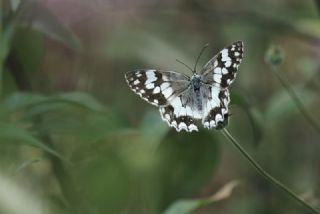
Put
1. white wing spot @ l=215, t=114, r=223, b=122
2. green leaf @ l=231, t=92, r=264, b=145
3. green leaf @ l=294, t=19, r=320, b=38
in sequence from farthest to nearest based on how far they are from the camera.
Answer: green leaf @ l=294, t=19, r=320, b=38 < green leaf @ l=231, t=92, r=264, b=145 < white wing spot @ l=215, t=114, r=223, b=122

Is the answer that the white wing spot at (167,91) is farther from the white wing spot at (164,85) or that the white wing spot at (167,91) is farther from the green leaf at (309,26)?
the green leaf at (309,26)

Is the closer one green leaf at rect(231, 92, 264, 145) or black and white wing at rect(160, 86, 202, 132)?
black and white wing at rect(160, 86, 202, 132)

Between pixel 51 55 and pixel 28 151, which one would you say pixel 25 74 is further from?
pixel 51 55

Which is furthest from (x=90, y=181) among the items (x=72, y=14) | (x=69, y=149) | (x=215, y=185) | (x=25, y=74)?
(x=215, y=185)

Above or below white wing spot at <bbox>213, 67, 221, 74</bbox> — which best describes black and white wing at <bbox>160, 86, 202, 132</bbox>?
below

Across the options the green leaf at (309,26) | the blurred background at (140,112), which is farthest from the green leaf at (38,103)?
the green leaf at (309,26)

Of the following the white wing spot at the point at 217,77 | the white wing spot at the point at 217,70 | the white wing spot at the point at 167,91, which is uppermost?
the white wing spot at the point at 167,91

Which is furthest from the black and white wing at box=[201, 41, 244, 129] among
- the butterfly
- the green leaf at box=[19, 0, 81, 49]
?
the green leaf at box=[19, 0, 81, 49]

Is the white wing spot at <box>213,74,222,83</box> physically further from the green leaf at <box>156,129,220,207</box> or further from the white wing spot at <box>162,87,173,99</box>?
the green leaf at <box>156,129,220,207</box>
